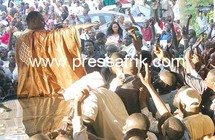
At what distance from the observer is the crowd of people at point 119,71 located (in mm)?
4871

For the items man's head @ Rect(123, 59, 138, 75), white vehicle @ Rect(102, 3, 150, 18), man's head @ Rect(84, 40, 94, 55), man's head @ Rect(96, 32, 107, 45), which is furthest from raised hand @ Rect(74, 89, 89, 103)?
white vehicle @ Rect(102, 3, 150, 18)

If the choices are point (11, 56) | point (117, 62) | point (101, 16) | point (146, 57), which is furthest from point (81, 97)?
point (101, 16)

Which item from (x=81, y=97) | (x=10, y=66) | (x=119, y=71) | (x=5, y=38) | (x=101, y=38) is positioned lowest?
(x=10, y=66)

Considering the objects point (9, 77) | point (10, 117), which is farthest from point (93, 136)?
point (9, 77)

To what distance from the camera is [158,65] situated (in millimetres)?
8195

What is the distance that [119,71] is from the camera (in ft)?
19.9

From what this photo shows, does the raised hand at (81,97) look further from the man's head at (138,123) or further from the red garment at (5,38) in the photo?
the red garment at (5,38)

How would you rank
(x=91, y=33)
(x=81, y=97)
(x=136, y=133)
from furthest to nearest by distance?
1. (x=91, y=33)
2. (x=81, y=97)
3. (x=136, y=133)

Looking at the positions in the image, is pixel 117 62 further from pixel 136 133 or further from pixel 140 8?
pixel 140 8

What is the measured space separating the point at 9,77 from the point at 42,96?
3.40 ft

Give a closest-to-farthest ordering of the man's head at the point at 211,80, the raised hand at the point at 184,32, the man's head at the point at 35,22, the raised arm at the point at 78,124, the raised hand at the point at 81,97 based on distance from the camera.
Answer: the raised arm at the point at 78,124, the raised hand at the point at 81,97, the man's head at the point at 211,80, the man's head at the point at 35,22, the raised hand at the point at 184,32

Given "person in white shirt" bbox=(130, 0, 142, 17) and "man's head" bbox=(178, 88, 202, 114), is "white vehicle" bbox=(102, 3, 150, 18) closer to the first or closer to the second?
"person in white shirt" bbox=(130, 0, 142, 17)

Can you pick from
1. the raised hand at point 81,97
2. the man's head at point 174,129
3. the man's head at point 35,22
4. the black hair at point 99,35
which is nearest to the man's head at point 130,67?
the raised hand at point 81,97

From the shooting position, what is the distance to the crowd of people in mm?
4871
